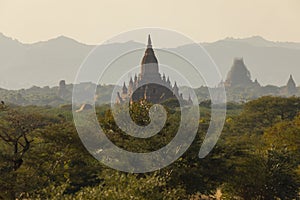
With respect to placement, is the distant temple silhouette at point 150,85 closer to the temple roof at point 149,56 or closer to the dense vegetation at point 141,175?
the temple roof at point 149,56

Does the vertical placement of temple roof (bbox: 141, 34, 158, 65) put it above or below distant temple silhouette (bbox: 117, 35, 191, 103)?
above

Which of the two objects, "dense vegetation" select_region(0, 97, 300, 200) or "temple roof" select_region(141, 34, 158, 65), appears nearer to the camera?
"dense vegetation" select_region(0, 97, 300, 200)

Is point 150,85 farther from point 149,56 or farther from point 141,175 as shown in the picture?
point 141,175

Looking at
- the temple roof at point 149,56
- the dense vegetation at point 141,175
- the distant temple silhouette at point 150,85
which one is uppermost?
the temple roof at point 149,56

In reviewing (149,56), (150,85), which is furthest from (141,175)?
(149,56)

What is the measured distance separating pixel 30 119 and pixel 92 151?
573cm

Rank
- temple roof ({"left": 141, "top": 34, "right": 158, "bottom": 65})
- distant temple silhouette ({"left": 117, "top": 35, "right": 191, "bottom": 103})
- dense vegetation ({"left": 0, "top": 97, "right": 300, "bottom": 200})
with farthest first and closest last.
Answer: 1. temple roof ({"left": 141, "top": 34, "right": 158, "bottom": 65})
2. distant temple silhouette ({"left": 117, "top": 35, "right": 191, "bottom": 103})
3. dense vegetation ({"left": 0, "top": 97, "right": 300, "bottom": 200})

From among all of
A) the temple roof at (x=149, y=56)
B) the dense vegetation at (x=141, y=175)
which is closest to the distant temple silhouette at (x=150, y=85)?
the temple roof at (x=149, y=56)

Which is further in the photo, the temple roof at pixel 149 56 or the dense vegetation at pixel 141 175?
the temple roof at pixel 149 56

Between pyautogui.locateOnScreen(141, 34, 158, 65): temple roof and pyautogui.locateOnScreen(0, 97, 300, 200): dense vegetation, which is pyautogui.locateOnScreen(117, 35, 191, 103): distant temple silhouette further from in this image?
pyautogui.locateOnScreen(0, 97, 300, 200): dense vegetation

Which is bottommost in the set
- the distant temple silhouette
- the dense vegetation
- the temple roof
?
the dense vegetation

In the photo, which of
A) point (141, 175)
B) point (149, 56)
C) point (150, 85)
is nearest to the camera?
point (141, 175)

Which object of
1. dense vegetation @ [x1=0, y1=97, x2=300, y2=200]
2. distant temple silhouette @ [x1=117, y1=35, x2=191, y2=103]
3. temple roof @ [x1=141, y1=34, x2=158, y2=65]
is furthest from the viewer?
temple roof @ [x1=141, y1=34, x2=158, y2=65]

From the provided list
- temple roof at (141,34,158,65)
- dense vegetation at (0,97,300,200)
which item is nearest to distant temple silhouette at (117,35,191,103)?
temple roof at (141,34,158,65)
